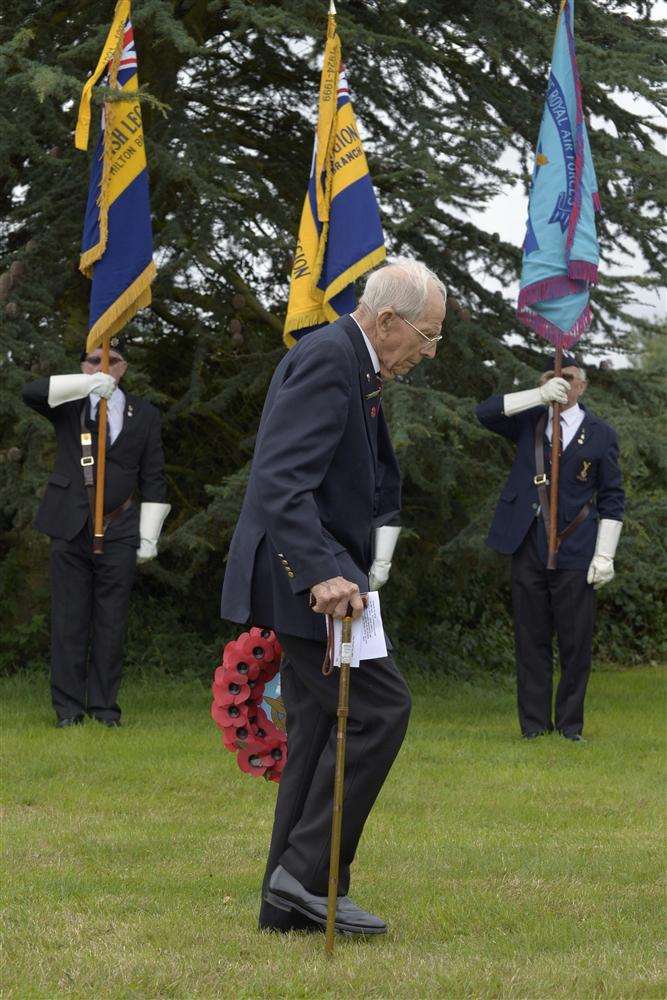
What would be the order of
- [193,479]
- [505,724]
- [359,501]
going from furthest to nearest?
[193,479] < [505,724] < [359,501]

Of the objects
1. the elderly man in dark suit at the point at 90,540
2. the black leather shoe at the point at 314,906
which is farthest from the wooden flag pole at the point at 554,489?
the black leather shoe at the point at 314,906

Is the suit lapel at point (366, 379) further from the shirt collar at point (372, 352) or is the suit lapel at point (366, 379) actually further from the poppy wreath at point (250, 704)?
the poppy wreath at point (250, 704)

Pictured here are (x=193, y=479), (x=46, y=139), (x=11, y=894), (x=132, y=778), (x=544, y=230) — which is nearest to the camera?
(x=11, y=894)

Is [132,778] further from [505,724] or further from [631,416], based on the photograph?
[631,416]

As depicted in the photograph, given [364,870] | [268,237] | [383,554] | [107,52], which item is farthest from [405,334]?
[268,237]

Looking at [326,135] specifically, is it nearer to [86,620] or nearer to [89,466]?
[89,466]

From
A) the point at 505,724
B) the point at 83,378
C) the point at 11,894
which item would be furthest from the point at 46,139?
the point at 11,894

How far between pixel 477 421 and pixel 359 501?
504 centimetres

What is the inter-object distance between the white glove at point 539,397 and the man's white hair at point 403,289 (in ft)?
14.4

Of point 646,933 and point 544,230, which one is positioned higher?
point 544,230

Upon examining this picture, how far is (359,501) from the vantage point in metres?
4.29

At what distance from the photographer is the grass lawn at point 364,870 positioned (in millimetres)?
3869

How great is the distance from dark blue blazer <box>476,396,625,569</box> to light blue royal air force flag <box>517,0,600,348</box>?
0.62 m

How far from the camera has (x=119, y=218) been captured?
8906mm
